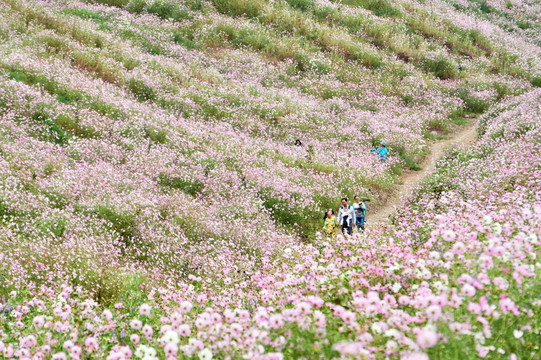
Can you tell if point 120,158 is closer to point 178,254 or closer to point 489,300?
point 178,254

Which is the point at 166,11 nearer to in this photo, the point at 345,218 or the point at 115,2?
the point at 115,2

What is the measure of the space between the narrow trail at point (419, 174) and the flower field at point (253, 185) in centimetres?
49

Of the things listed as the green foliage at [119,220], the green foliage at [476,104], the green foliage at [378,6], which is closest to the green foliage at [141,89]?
the green foliage at [119,220]

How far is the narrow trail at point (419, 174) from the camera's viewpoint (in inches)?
535

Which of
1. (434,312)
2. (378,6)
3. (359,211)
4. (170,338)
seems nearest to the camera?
(434,312)

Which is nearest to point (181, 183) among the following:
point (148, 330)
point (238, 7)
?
point (148, 330)

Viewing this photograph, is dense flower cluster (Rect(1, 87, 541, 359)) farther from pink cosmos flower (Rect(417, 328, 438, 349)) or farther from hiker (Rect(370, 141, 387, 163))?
hiker (Rect(370, 141, 387, 163))

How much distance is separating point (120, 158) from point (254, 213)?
3892 millimetres

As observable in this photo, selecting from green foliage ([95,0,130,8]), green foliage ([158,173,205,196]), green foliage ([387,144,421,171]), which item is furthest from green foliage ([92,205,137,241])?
green foliage ([95,0,130,8])

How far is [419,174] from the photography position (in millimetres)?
16891

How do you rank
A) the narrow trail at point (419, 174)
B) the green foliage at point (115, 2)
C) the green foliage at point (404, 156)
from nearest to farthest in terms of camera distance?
the narrow trail at point (419, 174)
the green foliage at point (404, 156)
the green foliage at point (115, 2)

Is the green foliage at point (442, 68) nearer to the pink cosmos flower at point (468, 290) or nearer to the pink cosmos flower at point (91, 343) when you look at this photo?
the pink cosmos flower at point (468, 290)

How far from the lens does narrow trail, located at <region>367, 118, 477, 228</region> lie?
13.6 meters

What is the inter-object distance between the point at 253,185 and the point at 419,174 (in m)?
7.66
